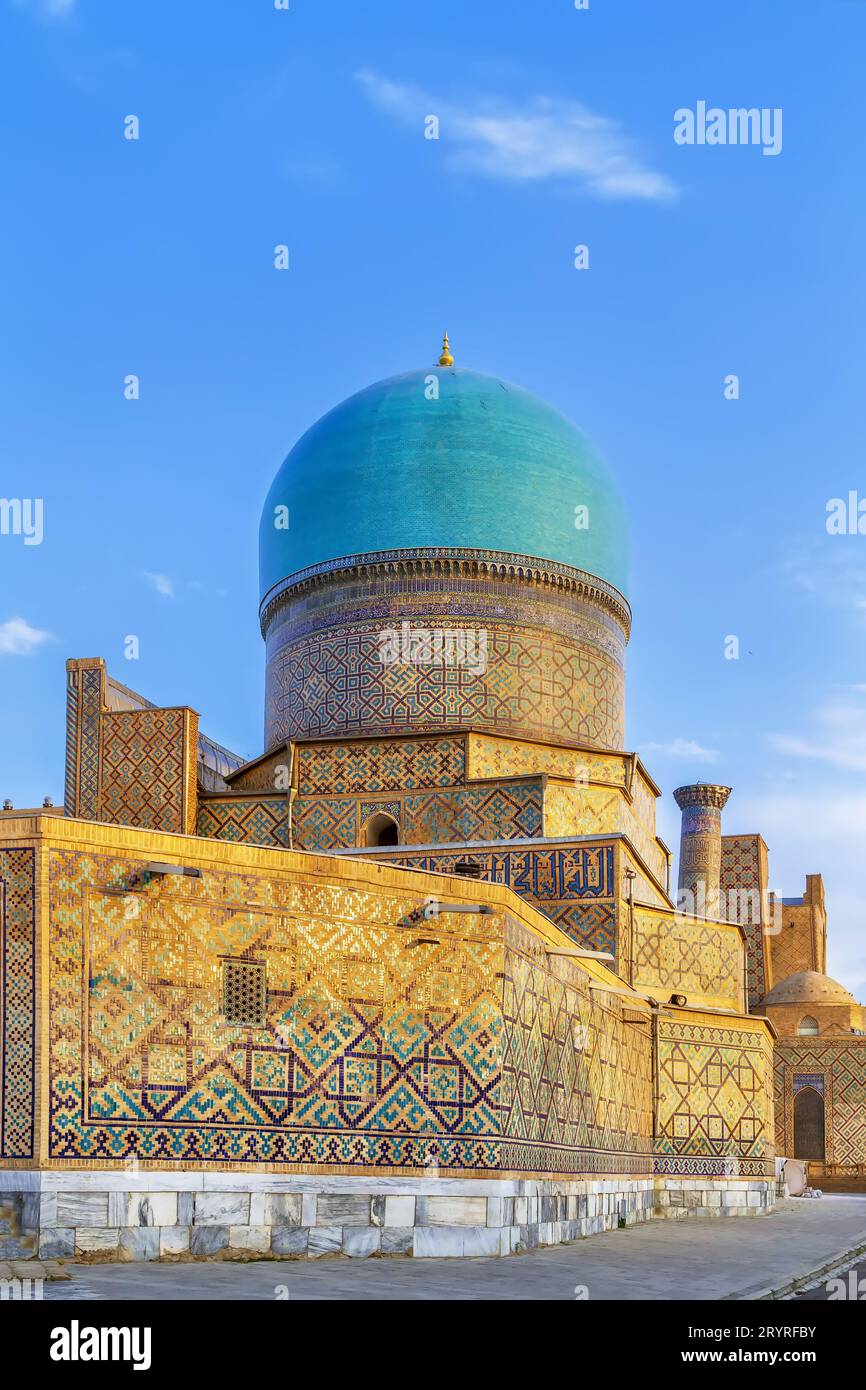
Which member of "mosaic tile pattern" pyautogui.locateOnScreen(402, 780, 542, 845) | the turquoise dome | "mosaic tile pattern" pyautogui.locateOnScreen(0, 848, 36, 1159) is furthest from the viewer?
the turquoise dome

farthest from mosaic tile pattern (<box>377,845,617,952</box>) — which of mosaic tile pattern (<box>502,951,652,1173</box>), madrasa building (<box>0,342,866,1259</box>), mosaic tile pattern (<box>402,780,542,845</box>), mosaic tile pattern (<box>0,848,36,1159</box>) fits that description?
mosaic tile pattern (<box>0,848,36,1159</box>)

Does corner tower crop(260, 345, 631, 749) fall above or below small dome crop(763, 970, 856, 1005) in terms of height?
above

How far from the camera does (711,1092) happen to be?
17.2m

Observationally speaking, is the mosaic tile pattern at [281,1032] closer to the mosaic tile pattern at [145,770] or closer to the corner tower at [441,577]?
the mosaic tile pattern at [145,770]

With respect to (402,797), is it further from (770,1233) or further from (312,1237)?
(312,1237)

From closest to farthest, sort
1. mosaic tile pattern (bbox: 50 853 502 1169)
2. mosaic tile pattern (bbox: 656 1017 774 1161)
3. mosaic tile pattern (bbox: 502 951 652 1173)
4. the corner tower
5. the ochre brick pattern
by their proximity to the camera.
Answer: mosaic tile pattern (bbox: 50 853 502 1169) → mosaic tile pattern (bbox: 502 951 652 1173) → mosaic tile pattern (bbox: 656 1017 774 1161) → the corner tower → the ochre brick pattern

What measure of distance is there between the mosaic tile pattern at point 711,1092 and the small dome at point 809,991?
12.5m

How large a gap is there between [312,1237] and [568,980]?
3856 millimetres

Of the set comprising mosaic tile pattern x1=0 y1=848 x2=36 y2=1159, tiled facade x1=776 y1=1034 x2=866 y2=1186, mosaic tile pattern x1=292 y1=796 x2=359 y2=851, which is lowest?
tiled facade x1=776 y1=1034 x2=866 y2=1186

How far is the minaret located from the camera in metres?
28.5

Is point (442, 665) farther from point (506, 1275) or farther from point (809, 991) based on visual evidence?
point (809, 991)

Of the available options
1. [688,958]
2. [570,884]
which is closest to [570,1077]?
[570,884]

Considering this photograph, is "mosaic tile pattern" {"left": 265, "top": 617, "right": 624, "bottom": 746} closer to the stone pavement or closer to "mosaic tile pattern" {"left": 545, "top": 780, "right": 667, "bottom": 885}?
"mosaic tile pattern" {"left": 545, "top": 780, "right": 667, "bottom": 885}

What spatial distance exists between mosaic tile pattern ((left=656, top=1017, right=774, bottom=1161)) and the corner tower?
3.50 meters
